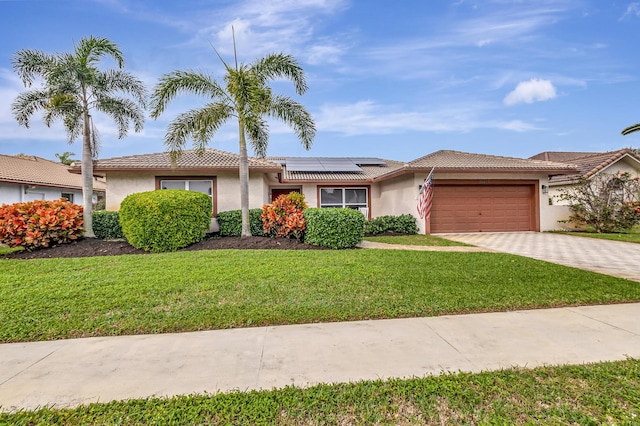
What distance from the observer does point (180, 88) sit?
10.7 meters

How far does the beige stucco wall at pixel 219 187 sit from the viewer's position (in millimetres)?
12883

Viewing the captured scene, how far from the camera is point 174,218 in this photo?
941 cm

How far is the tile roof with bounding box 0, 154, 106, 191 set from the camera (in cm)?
1968

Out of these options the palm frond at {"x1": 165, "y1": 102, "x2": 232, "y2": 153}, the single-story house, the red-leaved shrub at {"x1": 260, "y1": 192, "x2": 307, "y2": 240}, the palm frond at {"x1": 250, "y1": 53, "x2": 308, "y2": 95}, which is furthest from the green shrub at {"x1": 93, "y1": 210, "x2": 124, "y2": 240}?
the single-story house

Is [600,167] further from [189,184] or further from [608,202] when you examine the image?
[189,184]

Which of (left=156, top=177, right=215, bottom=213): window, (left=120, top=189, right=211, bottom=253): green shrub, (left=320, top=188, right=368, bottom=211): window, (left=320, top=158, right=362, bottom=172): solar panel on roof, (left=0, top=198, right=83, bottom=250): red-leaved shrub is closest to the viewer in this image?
(left=0, top=198, right=83, bottom=250): red-leaved shrub

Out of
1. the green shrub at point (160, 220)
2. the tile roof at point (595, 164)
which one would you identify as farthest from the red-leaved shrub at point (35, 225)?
the tile roof at point (595, 164)

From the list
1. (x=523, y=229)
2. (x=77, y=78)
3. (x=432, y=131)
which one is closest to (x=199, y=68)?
(x=77, y=78)

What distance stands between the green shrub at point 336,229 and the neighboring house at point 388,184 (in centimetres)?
409

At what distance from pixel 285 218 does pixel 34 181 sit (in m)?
20.0

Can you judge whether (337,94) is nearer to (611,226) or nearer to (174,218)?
(174,218)

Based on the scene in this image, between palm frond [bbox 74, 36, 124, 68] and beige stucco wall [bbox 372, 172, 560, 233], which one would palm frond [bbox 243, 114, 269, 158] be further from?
beige stucco wall [bbox 372, 172, 560, 233]

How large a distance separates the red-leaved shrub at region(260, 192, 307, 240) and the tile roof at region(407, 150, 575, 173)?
5480 millimetres

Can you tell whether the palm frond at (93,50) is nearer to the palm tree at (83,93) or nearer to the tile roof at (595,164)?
the palm tree at (83,93)
